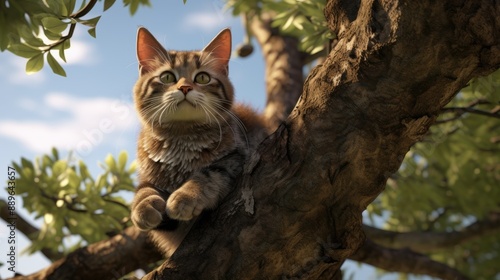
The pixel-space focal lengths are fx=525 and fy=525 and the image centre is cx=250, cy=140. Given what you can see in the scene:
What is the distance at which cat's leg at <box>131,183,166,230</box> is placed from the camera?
2336 millimetres

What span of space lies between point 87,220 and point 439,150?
289 centimetres

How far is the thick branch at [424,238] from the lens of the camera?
14.0 feet

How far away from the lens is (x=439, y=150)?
4438 millimetres

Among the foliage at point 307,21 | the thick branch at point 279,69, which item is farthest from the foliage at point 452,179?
the foliage at point 307,21

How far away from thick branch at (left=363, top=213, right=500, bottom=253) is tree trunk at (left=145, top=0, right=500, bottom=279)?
2067mm

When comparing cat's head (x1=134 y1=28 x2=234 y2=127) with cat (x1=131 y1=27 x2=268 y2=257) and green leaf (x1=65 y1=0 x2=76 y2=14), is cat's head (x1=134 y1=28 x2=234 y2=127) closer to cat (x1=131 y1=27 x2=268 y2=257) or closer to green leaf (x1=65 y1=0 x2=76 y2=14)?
cat (x1=131 y1=27 x2=268 y2=257)

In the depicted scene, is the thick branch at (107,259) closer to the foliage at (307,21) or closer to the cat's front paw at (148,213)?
the cat's front paw at (148,213)

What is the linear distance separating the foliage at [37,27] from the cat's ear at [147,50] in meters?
0.37

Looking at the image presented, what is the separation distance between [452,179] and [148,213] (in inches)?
136

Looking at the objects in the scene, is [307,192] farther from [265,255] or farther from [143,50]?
[143,50]

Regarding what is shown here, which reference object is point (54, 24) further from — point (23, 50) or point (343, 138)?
point (343, 138)

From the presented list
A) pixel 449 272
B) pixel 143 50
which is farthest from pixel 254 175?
pixel 449 272

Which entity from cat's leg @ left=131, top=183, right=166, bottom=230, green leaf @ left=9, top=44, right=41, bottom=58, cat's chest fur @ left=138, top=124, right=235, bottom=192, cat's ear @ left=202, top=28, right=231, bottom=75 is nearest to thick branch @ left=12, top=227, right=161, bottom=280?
cat's chest fur @ left=138, top=124, right=235, bottom=192

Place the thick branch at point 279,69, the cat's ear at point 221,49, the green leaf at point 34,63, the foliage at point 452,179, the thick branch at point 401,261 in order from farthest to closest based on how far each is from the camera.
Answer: the thick branch at point 279,69 < the foliage at point 452,179 < the thick branch at point 401,261 < the cat's ear at point 221,49 < the green leaf at point 34,63
